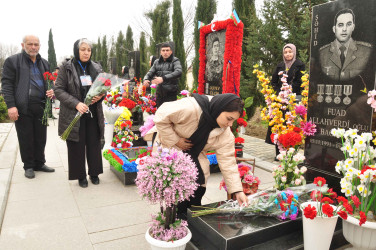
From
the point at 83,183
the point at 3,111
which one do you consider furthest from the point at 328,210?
the point at 3,111

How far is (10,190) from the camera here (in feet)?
12.3

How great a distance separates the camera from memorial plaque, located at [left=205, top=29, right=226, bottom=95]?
5.57m

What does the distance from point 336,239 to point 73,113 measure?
3.07 metres

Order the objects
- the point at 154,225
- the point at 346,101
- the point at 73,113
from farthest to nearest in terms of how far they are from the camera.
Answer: the point at 73,113 < the point at 346,101 < the point at 154,225

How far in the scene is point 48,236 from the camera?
8.80ft

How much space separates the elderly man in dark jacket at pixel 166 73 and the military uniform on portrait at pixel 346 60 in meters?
3.04

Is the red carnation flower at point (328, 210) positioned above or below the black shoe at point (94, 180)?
above

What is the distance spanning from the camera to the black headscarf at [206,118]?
2398mm

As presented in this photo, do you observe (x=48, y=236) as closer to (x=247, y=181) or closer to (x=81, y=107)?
(x=81, y=107)

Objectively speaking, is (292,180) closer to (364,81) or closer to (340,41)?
(364,81)

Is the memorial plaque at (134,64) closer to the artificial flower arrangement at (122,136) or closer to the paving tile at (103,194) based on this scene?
the artificial flower arrangement at (122,136)

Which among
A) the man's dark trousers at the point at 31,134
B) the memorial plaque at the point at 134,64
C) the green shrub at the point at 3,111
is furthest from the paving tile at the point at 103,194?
the memorial plaque at the point at 134,64

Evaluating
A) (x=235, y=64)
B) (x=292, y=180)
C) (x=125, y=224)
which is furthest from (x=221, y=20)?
(x=125, y=224)

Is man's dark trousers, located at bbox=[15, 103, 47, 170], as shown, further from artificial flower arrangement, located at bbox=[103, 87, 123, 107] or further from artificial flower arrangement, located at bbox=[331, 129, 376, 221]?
artificial flower arrangement, located at bbox=[331, 129, 376, 221]
